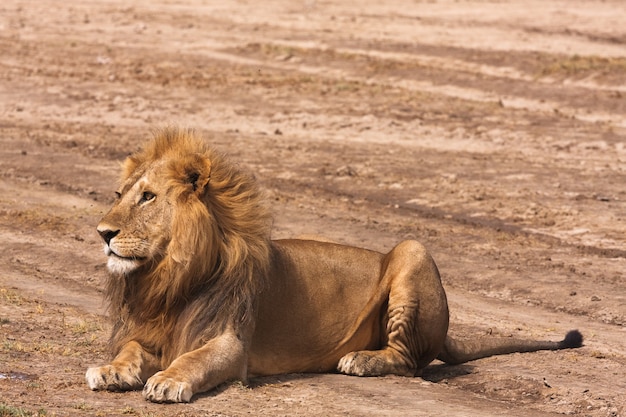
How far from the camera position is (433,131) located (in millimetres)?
17641

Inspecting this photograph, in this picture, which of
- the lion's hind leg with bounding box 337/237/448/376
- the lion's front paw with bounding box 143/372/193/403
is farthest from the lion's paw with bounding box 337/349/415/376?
the lion's front paw with bounding box 143/372/193/403

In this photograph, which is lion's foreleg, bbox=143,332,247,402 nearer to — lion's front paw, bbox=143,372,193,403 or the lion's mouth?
lion's front paw, bbox=143,372,193,403

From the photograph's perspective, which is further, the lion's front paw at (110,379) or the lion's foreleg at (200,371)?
the lion's front paw at (110,379)

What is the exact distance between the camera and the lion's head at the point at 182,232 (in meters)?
6.95

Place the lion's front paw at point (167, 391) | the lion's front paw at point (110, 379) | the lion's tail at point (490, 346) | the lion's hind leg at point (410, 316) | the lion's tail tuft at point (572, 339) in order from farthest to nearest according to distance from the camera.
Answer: the lion's tail tuft at point (572, 339), the lion's tail at point (490, 346), the lion's hind leg at point (410, 316), the lion's front paw at point (110, 379), the lion's front paw at point (167, 391)

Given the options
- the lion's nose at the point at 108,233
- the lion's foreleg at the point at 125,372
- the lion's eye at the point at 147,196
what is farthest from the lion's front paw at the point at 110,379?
the lion's eye at the point at 147,196

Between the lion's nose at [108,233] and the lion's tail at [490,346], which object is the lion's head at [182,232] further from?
the lion's tail at [490,346]

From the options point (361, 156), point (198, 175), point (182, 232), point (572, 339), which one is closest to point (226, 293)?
point (182, 232)

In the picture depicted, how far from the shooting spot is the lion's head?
6.95 metres

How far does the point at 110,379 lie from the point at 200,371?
1.57 ft

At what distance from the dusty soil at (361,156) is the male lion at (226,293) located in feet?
0.60

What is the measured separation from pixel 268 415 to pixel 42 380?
1.34 metres

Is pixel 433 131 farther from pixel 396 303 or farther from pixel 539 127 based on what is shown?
pixel 396 303

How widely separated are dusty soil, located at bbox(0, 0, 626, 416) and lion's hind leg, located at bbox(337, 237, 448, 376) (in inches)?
6.3
